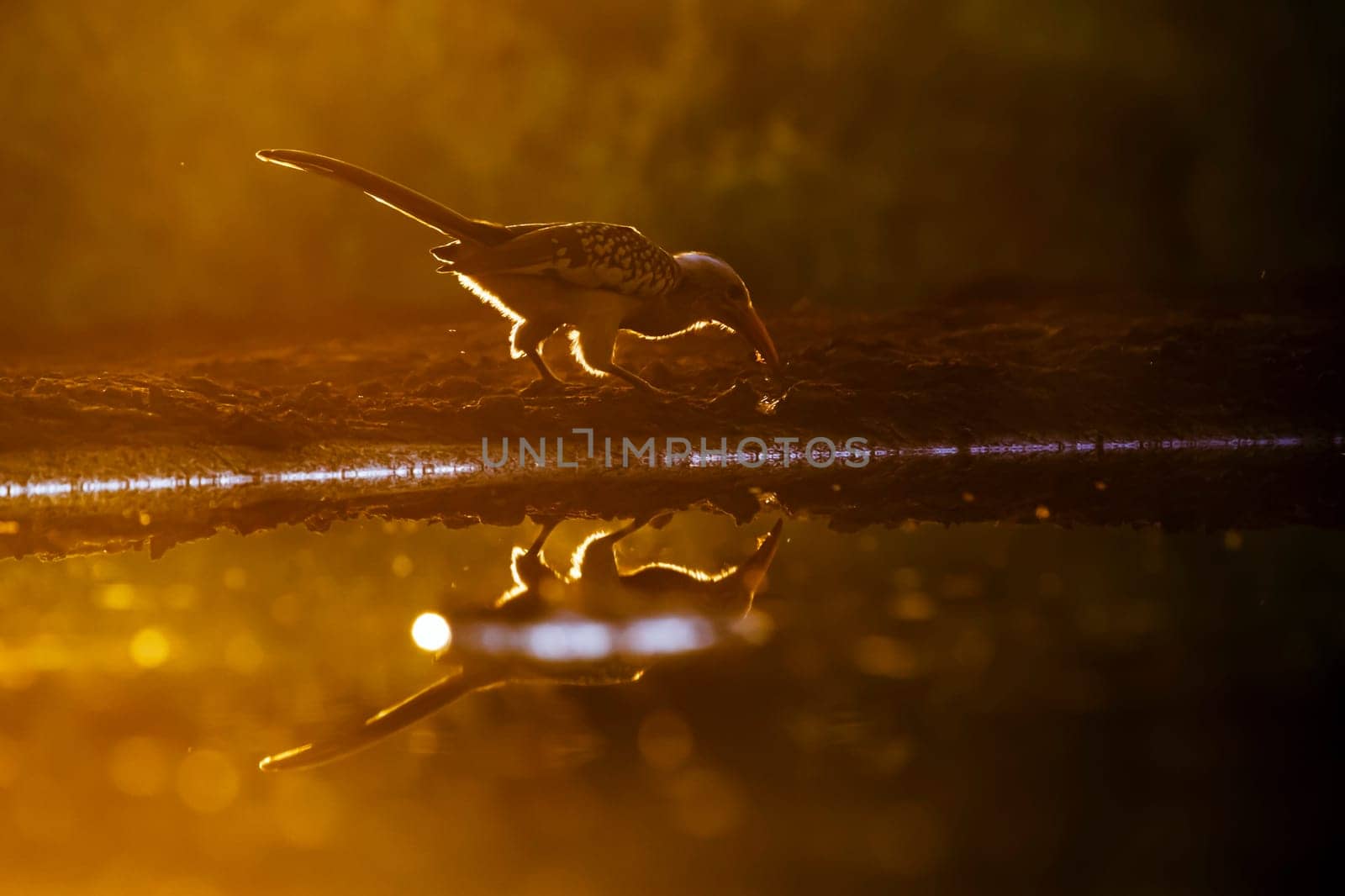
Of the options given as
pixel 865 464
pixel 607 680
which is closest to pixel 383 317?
pixel 865 464

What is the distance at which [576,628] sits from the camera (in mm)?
1959

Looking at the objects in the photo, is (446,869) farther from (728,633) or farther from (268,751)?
(728,633)

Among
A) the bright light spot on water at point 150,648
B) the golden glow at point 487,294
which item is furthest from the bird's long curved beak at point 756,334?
the bright light spot on water at point 150,648

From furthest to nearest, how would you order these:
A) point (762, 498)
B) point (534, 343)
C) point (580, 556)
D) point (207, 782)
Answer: point (534, 343)
point (762, 498)
point (580, 556)
point (207, 782)

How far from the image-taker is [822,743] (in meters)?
1.41

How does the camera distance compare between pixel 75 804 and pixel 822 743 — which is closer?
pixel 75 804

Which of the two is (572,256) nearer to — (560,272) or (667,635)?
(560,272)

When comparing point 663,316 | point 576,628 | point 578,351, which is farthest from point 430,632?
point 663,316

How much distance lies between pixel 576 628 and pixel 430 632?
0.73ft

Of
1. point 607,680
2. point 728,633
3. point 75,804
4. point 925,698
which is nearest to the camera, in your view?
point 75,804

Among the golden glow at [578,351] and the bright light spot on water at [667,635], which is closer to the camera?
the bright light spot on water at [667,635]

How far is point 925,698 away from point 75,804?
96 cm

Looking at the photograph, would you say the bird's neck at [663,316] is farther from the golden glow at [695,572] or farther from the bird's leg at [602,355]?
the golden glow at [695,572]

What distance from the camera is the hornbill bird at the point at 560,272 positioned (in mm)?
4266
